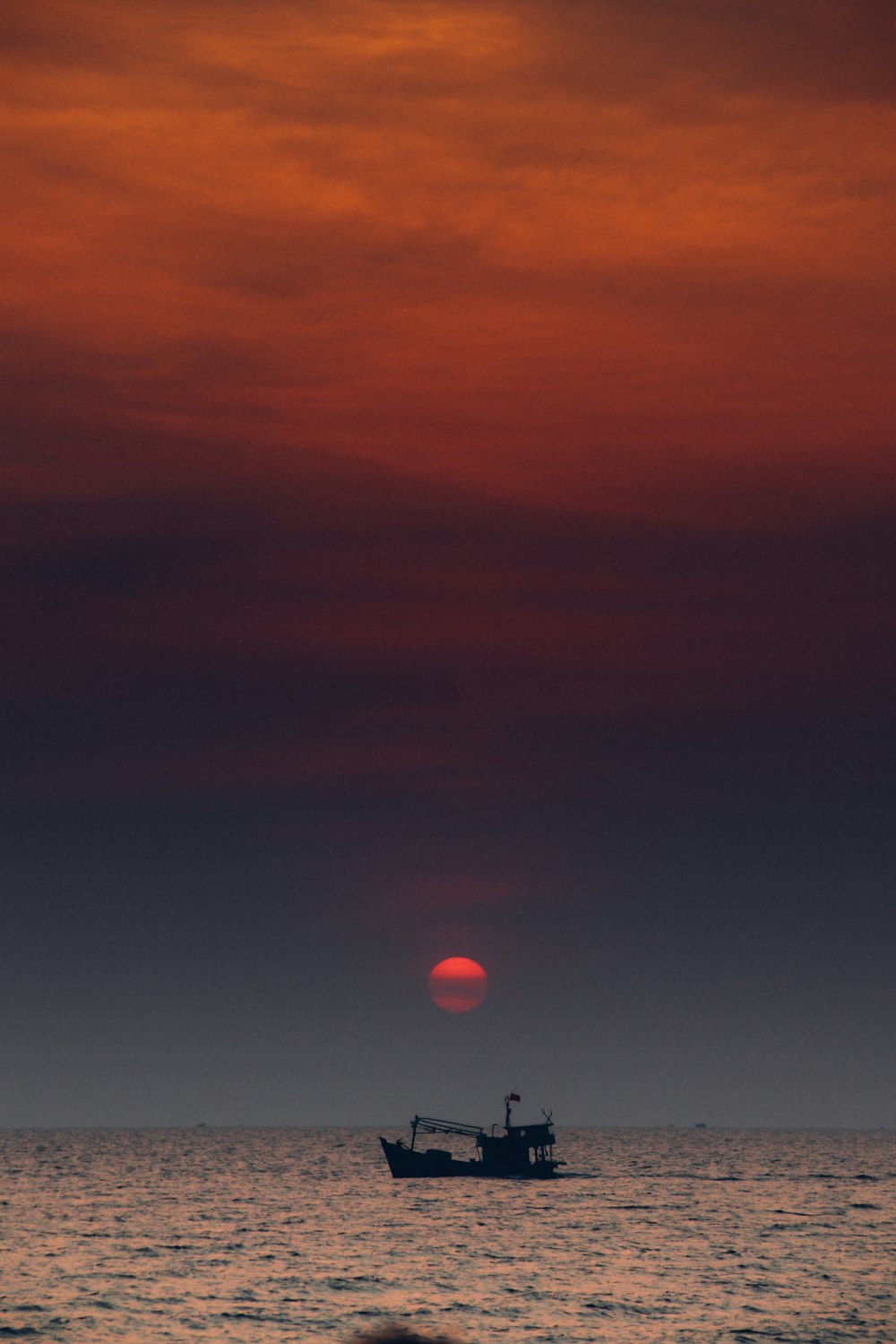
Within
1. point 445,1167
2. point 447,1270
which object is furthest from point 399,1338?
point 445,1167

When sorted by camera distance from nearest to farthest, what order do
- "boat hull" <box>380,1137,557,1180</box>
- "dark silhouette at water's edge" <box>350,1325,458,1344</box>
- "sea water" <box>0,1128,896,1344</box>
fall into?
"dark silhouette at water's edge" <box>350,1325,458,1344</box>, "sea water" <box>0,1128,896,1344</box>, "boat hull" <box>380,1137,557,1180</box>

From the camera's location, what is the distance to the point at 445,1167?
15475cm

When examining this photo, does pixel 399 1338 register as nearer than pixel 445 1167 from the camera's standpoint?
Yes

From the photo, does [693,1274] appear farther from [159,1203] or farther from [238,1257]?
[159,1203]

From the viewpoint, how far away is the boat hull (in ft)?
506

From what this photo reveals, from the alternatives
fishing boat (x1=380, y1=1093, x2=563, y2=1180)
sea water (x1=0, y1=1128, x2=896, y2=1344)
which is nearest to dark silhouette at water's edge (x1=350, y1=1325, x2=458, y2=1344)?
sea water (x1=0, y1=1128, x2=896, y2=1344)

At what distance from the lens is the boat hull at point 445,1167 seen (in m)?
154

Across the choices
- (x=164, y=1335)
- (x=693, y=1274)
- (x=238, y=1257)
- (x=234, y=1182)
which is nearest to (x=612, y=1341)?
(x=164, y=1335)

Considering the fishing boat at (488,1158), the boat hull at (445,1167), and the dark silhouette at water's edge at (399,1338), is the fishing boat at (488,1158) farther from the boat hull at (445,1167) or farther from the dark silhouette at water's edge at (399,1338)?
the dark silhouette at water's edge at (399,1338)

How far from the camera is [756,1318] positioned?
7206 cm

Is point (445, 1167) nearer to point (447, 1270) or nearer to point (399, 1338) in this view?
point (447, 1270)

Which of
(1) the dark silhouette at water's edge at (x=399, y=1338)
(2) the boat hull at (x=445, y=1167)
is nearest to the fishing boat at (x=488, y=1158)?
(2) the boat hull at (x=445, y=1167)

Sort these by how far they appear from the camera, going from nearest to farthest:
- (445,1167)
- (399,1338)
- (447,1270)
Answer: (399,1338)
(447,1270)
(445,1167)

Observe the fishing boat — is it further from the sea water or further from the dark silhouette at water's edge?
the dark silhouette at water's edge
